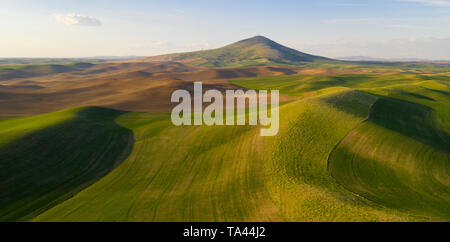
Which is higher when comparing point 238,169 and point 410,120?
point 410,120

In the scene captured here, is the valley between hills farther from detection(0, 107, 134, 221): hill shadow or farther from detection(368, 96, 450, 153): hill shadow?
detection(368, 96, 450, 153): hill shadow

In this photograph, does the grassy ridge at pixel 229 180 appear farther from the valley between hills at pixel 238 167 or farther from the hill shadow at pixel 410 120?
the hill shadow at pixel 410 120

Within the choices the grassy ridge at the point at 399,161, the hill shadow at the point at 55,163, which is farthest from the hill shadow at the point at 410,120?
the hill shadow at the point at 55,163

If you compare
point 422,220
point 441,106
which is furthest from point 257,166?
point 441,106

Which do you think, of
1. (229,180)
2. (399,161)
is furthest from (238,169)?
(399,161)

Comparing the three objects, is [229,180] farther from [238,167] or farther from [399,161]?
[399,161]

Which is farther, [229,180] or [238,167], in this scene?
[238,167]

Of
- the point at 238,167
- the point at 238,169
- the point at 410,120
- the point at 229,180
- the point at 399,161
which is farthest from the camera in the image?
the point at 410,120

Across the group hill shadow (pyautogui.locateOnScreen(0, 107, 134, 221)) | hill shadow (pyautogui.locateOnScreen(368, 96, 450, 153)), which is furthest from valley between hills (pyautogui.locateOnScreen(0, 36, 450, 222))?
hill shadow (pyautogui.locateOnScreen(368, 96, 450, 153))

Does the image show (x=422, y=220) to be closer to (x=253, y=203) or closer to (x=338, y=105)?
(x=253, y=203)
